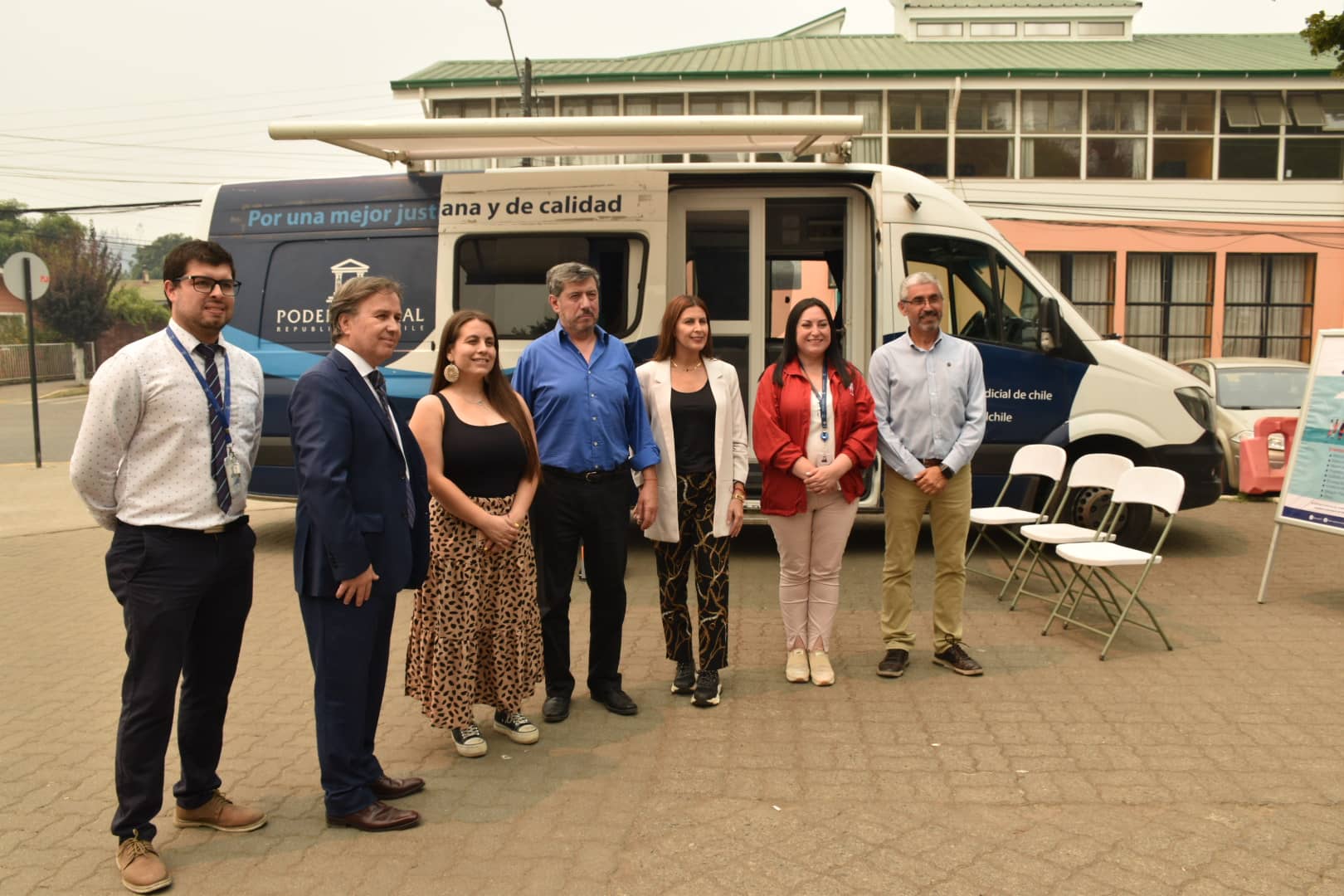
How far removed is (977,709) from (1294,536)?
18.4ft

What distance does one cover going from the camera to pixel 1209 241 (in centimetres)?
2312

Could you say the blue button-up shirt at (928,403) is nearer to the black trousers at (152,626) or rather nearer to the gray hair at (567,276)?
the gray hair at (567,276)

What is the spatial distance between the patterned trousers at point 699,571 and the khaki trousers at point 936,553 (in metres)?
0.93

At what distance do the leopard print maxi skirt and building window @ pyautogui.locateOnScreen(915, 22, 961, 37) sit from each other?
26485 millimetres

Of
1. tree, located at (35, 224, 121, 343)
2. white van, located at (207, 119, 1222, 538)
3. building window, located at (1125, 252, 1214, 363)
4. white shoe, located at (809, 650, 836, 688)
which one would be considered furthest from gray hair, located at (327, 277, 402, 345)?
tree, located at (35, 224, 121, 343)

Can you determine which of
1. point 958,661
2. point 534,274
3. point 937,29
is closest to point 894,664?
point 958,661

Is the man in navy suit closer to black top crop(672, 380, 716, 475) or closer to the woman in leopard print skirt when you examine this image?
the woman in leopard print skirt

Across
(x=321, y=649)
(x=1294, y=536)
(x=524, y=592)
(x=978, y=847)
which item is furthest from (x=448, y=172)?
(x=1294, y=536)

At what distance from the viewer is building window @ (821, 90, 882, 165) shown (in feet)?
77.3

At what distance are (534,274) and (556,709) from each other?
155 inches

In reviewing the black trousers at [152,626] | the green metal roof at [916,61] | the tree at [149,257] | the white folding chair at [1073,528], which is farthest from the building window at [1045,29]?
the tree at [149,257]

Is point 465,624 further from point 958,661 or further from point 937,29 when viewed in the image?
point 937,29

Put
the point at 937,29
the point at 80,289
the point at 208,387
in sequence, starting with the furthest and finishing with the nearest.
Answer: the point at 80,289 < the point at 937,29 < the point at 208,387

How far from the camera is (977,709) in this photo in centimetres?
481
